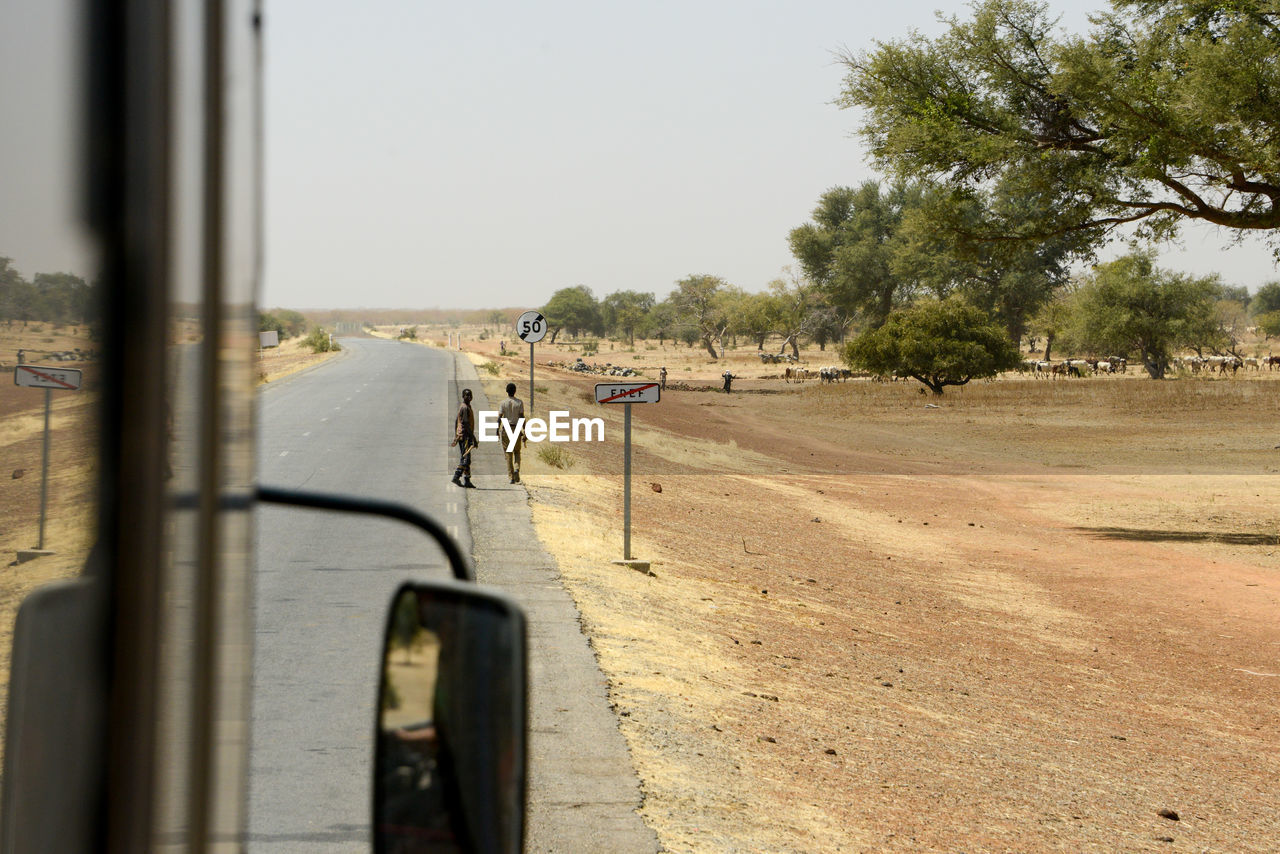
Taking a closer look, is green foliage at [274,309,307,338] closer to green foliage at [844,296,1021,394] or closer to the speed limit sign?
the speed limit sign

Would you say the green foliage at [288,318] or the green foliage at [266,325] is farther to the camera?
the green foliage at [288,318]

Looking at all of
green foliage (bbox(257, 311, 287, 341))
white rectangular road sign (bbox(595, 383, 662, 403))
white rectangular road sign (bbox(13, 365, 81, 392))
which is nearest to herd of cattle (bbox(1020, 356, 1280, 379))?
white rectangular road sign (bbox(595, 383, 662, 403))

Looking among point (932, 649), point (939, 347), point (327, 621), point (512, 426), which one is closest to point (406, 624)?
point (327, 621)

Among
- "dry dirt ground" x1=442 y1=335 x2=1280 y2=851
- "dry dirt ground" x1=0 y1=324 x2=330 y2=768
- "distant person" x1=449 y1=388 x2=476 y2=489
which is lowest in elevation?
"dry dirt ground" x1=442 y1=335 x2=1280 y2=851

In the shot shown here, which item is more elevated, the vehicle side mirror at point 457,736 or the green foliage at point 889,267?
the green foliage at point 889,267

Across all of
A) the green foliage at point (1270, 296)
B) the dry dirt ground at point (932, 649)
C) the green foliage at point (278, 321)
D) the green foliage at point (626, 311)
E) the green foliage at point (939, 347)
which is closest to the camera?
the green foliage at point (278, 321)

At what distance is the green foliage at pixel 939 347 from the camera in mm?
52281

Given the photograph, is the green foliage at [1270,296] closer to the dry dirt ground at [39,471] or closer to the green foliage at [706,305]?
the green foliage at [706,305]

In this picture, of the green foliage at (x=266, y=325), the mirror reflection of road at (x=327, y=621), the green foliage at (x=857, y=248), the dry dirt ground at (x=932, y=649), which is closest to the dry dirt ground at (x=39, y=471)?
the green foliage at (x=266, y=325)

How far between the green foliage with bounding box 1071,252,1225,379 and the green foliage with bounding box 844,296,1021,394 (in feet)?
61.4

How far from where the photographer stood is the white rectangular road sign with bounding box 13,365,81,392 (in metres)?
1.02

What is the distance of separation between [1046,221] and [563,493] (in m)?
9.16

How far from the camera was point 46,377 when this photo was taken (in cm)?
104

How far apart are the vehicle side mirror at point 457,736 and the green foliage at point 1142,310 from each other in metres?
73.8
